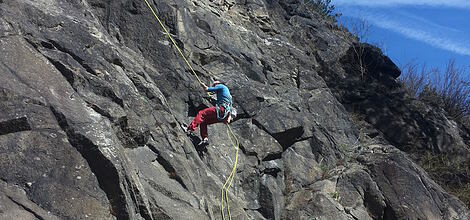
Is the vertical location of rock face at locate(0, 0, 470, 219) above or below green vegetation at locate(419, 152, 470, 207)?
below

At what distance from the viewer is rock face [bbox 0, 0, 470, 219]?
7648mm

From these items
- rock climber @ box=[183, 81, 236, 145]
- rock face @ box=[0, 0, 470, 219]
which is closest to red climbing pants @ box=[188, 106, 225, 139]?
rock climber @ box=[183, 81, 236, 145]

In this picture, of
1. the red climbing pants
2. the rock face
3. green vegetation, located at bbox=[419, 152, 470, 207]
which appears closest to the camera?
the rock face

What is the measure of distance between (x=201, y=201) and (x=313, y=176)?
515 cm

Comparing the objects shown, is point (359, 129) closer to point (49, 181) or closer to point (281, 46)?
point (281, 46)

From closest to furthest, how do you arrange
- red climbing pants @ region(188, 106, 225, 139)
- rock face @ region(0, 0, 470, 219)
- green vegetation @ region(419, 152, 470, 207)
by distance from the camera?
1. rock face @ region(0, 0, 470, 219)
2. red climbing pants @ region(188, 106, 225, 139)
3. green vegetation @ region(419, 152, 470, 207)

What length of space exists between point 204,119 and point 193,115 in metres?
0.98

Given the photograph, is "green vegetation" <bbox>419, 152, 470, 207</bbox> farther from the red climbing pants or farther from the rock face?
the red climbing pants

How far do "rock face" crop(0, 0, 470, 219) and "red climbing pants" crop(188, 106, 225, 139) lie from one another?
514 millimetres

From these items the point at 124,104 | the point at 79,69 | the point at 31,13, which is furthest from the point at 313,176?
the point at 31,13

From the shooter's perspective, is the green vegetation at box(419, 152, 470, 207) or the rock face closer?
the rock face

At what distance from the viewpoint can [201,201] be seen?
962 centimetres

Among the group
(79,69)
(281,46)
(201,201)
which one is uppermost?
(281,46)

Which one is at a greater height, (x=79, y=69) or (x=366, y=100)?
(x=366, y=100)
